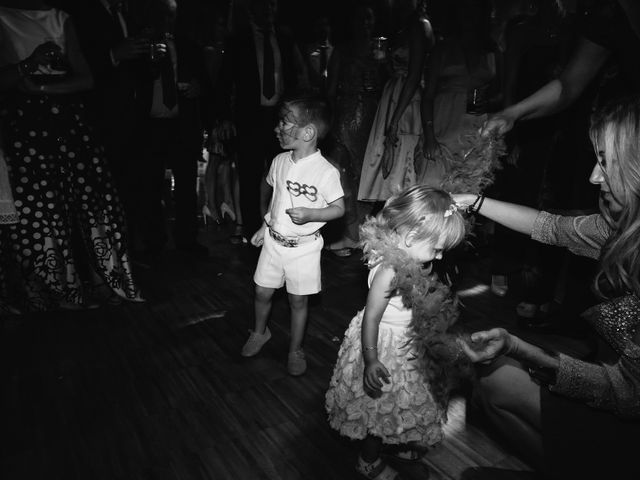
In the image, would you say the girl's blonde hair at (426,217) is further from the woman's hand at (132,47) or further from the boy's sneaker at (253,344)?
the woman's hand at (132,47)

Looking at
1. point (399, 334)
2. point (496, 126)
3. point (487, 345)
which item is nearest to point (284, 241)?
point (399, 334)

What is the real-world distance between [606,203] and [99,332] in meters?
2.57

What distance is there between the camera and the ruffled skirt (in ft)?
5.25

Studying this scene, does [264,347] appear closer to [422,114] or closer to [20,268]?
[20,268]

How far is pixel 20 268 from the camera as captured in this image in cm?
274

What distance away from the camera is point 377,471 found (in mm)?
1694

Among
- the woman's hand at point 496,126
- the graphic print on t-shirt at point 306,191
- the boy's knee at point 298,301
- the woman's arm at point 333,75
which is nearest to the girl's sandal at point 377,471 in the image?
the boy's knee at point 298,301

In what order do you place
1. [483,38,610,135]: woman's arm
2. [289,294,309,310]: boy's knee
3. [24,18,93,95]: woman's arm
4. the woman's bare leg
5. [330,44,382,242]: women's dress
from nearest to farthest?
the woman's bare leg, [483,38,610,135]: woman's arm, [289,294,309,310]: boy's knee, [24,18,93,95]: woman's arm, [330,44,382,242]: women's dress

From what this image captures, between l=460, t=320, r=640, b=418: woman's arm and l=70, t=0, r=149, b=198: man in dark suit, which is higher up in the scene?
l=70, t=0, r=149, b=198: man in dark suit

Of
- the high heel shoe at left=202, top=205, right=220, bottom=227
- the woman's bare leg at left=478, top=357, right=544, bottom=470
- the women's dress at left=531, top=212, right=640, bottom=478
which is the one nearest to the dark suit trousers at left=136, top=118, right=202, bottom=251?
the high heel shoe at left=202, top=205, right=220, bottom=227

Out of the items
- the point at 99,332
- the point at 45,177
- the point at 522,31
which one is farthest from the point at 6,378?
the point at 522,31

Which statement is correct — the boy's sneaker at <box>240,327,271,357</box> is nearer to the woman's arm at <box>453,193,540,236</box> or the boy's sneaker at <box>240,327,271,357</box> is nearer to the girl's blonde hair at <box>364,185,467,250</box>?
the girl's blonde hair at <box>364,185,467,250</box>

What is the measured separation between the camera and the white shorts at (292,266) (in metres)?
2.22

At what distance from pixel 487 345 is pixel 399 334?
0.45 meters
